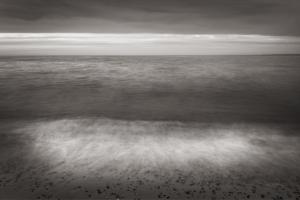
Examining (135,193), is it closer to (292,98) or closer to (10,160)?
(10,160)

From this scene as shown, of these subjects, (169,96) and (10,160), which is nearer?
(10,160)

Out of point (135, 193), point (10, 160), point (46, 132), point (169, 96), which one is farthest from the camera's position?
point (169, 96)

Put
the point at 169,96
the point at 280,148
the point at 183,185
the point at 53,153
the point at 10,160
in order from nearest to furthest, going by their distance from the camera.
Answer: the point at 183,185 → the point at 10,160 → the point at 53,153 → the point at 280,148 → the point at 169,96

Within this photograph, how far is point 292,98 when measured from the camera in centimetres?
2352

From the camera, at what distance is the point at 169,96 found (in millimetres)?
25203

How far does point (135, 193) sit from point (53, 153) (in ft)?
14.6

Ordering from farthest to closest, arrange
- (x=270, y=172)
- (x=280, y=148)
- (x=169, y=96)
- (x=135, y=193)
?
1. (x=169, y=96)
2. (x=280, y=148)
3. (x=270, y=172)
4. (x=135, y=193)

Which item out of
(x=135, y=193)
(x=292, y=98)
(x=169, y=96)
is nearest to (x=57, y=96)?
(x=169, y=96)

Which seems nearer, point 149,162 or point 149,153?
point 149,162

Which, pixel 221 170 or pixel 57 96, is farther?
pixel 57 96

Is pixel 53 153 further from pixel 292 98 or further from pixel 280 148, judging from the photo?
pixel 292 98

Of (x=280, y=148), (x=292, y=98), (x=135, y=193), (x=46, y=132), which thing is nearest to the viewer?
(x=135, y=193)

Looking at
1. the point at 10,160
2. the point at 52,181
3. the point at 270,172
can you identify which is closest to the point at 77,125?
the point at 10,160

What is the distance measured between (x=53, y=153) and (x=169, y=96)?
17.1 meters
